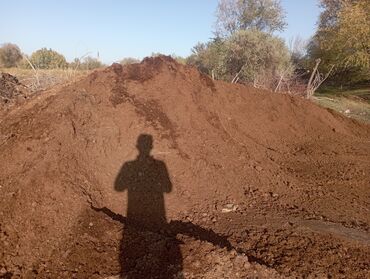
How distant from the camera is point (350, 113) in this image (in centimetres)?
1600

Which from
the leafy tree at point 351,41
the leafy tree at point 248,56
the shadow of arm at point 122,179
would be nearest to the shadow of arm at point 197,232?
the shadow of arm at point 122,179

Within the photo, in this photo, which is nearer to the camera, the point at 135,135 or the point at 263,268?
the point at 263,268

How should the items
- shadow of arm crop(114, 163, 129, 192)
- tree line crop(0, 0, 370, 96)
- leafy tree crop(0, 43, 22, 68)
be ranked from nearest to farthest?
shadow of arm crop(114, 163, 129, 192)
tree line crop(0, 0, 370, 96)
leafy tree crop(0, 43, 22, 68)

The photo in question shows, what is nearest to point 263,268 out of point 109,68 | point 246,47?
point 109,68

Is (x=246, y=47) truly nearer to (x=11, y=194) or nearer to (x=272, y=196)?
(x=272, y=196)

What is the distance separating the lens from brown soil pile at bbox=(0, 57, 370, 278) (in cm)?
429

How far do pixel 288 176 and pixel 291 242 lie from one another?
265cm

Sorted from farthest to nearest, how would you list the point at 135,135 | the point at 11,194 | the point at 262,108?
the point at 262,108
the point at 135,135
the point at 11,194

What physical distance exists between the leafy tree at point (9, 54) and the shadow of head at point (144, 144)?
26415mm

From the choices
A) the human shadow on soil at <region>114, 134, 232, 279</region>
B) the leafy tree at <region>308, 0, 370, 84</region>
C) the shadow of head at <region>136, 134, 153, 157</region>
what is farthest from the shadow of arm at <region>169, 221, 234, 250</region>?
the leafy tree at <region>308, 0, 370, 84</region>

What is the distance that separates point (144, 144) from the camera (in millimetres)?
6891

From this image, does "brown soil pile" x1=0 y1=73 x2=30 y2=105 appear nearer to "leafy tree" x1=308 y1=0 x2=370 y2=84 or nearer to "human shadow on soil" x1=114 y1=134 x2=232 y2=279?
"human shadow on soil" x1=114 y1=134 x2=232 y2=279

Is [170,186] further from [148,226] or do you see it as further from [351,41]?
[351,41]

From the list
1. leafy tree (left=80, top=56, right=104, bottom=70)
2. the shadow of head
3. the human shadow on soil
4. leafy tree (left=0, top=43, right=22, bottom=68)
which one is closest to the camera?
the human shadow on soil
